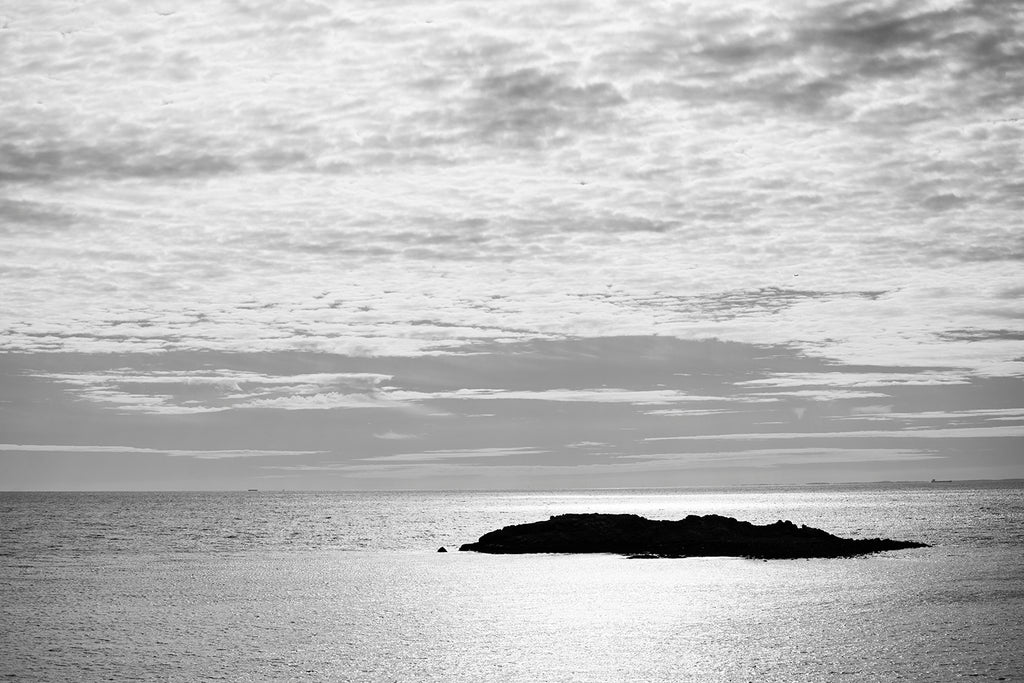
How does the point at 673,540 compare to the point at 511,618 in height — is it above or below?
above

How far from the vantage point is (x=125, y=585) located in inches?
2667

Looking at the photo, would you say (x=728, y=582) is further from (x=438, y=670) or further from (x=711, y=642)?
(x=438, y=670)

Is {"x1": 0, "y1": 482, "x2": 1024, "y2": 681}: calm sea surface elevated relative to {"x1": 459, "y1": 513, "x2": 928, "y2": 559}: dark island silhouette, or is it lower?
lower

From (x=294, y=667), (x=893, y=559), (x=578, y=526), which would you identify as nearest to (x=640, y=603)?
(x=294, y=667)

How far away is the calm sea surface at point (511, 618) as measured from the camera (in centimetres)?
3719

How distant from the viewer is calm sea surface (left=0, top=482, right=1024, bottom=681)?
3719 centimetres

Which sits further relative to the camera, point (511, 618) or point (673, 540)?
point (673, 540)

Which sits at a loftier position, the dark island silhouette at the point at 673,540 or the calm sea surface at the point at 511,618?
the dark island silhouette at the point at 673,540

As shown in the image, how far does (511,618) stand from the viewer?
50.2 metres

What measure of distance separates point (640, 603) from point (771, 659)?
17.8 m

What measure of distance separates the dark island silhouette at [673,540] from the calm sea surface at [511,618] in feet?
17.3

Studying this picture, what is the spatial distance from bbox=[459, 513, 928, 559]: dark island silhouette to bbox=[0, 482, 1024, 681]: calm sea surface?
17.3ft

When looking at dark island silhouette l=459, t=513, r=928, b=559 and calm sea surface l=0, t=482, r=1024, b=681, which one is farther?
dark island silhouette l=459, t=513, r=928, b=559

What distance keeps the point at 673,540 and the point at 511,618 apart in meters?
48.8
